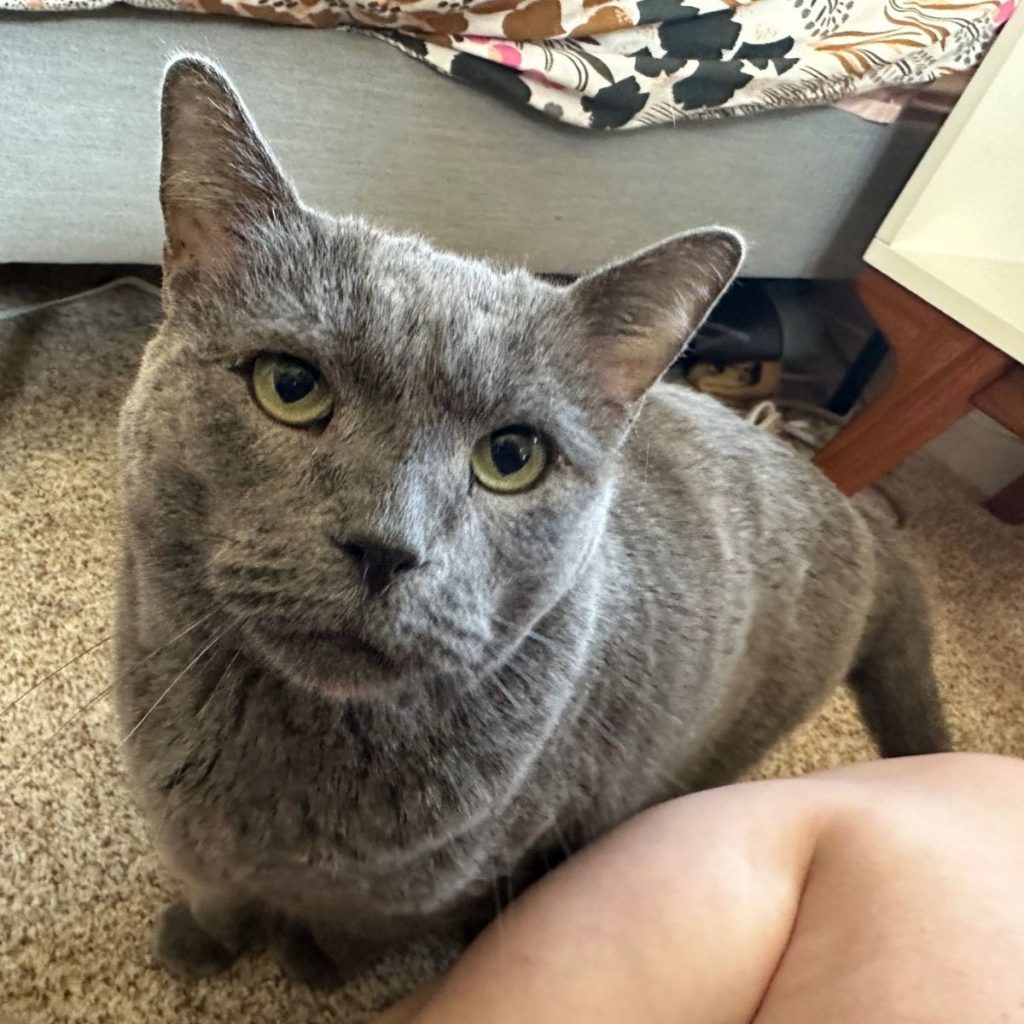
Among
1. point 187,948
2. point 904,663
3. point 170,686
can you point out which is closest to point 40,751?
point 187,948

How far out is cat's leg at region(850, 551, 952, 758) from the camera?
1009 millimetres

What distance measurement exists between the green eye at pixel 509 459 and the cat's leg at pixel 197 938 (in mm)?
500

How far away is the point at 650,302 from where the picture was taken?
2.01 feet

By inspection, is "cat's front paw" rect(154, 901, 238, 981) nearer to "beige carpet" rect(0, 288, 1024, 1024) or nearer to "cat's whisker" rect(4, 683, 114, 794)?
"beige carpet" rect(0, 288, 1024, 1024)

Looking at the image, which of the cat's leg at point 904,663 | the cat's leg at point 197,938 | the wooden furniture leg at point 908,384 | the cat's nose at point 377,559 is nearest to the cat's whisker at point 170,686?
the cat's nose at point 377,559

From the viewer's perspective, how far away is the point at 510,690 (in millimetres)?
642

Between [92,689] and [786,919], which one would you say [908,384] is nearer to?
[786,919]

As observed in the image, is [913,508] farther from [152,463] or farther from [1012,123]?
[152,463]

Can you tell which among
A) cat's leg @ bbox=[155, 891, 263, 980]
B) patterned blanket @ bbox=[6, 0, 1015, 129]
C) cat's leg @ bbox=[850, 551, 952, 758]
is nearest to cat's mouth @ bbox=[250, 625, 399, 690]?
cat's leg @ bbox=[155, 891, 263, 980]

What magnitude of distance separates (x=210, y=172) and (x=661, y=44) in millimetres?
792

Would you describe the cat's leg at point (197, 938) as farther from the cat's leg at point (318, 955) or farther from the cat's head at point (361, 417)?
the cat's head at point (361, 417)

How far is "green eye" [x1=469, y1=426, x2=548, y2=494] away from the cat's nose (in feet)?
0.30

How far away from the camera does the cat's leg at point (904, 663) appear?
1009 mm

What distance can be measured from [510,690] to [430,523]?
190 millimetres
